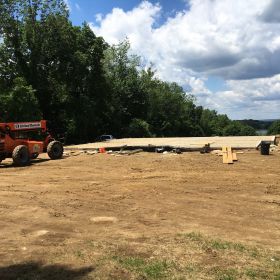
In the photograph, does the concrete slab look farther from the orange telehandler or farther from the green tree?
the orange telehandler

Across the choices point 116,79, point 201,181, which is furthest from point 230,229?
point 116,79

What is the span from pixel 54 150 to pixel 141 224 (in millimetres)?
13012

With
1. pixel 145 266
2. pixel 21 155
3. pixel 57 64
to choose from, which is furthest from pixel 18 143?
pixel 57 64

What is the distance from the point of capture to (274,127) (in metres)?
88.9

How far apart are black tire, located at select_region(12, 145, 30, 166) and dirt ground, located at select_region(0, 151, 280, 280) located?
6.38 ft

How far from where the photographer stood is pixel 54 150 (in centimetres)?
2075

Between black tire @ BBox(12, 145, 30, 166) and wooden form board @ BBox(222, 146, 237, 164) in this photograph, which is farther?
black tire @ BBox(12, 145, 30, 166)

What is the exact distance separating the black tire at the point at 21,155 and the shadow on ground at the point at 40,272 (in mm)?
12795

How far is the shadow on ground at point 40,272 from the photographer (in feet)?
18.3

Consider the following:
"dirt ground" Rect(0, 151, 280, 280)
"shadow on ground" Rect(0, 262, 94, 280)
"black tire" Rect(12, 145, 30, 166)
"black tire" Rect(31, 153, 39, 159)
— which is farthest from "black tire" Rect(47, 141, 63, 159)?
"shadow on ground" Rect(0, 262, 94, 280)

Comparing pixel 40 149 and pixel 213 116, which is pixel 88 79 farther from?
pixel 213 116

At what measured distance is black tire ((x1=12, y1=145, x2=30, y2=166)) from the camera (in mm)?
18344

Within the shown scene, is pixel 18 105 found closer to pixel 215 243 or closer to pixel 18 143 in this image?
pixel 18 143

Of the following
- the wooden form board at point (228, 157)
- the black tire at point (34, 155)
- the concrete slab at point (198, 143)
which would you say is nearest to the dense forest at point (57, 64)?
the concrete slab at point (198, 143)
